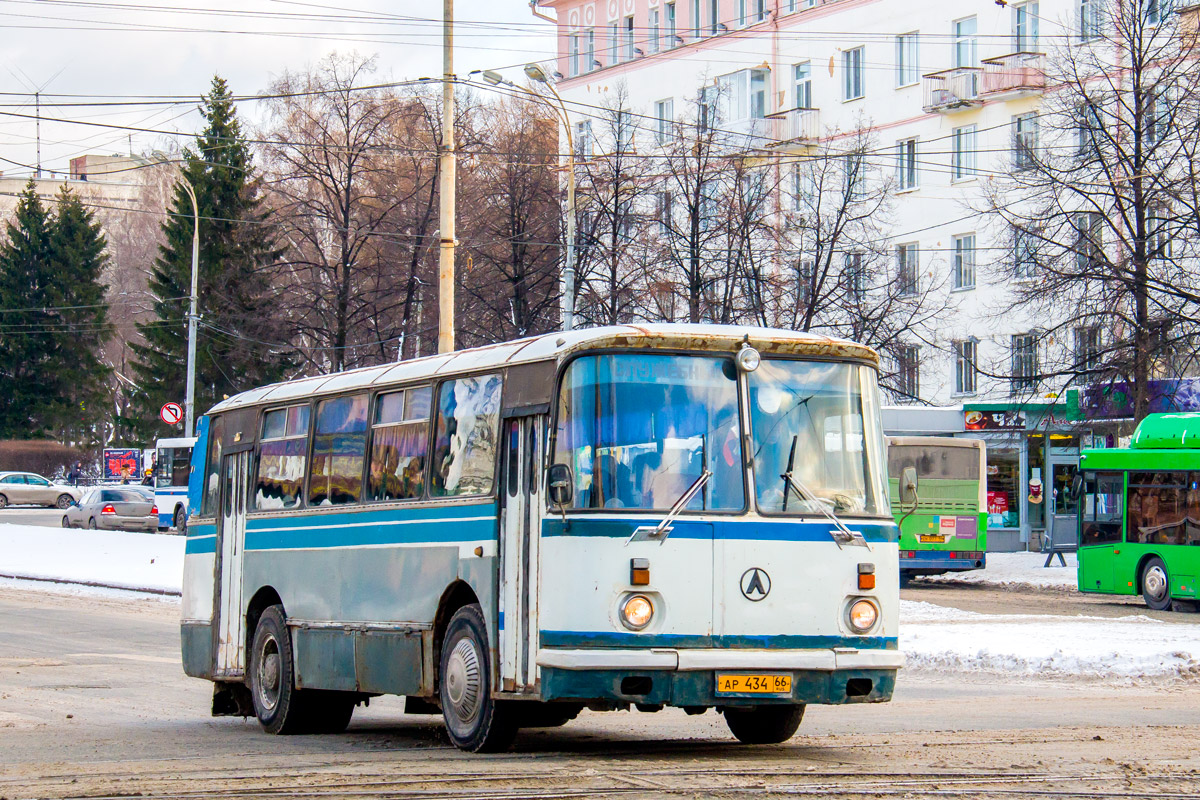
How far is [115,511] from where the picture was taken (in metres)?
52.4

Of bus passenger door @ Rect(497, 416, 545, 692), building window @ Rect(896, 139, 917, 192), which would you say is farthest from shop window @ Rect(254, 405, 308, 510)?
building window @ Rect(896, 139, 917, 192)

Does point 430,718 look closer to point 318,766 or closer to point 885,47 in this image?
point 318,766

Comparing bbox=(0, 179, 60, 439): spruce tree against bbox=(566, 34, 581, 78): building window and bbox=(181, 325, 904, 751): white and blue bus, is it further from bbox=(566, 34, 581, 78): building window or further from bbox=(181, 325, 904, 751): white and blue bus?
bbox=(181, 325, 904, 751): white and blue bus

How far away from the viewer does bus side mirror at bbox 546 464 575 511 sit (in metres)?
9.38

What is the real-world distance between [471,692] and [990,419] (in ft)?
110

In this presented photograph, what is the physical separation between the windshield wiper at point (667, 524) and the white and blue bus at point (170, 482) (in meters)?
45.5

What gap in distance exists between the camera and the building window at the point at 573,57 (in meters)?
65.8

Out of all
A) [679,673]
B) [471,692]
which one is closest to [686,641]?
[679,673]

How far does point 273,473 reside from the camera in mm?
13258

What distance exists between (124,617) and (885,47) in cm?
3479

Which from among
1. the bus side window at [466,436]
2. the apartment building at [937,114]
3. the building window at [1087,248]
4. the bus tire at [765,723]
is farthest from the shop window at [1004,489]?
the bus side window at [466,436]

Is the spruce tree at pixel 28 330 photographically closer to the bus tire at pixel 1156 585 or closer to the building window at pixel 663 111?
the building window at pixel 663 111

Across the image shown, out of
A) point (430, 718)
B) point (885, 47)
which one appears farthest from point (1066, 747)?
point (885, 47)

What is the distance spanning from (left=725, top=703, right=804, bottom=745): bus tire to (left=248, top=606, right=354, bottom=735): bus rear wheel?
10.8 ft
